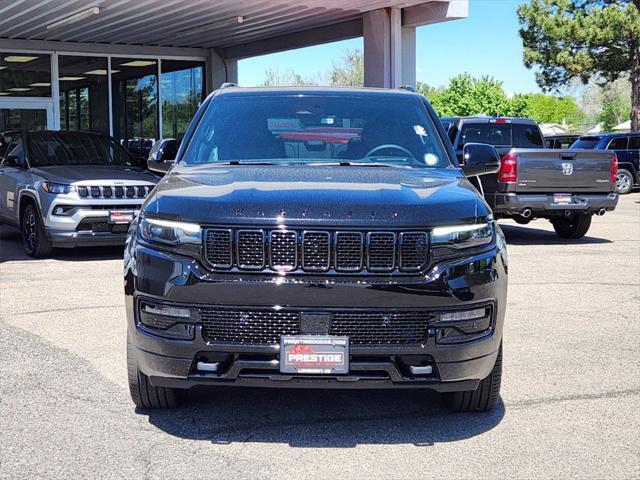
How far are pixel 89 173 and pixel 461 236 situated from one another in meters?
8.29

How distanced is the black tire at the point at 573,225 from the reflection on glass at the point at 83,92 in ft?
43.3

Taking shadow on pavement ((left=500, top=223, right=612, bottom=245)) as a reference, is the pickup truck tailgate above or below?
above

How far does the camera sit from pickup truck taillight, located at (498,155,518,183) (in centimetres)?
1294

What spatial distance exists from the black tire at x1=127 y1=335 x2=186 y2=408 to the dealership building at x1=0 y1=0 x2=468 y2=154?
956cm

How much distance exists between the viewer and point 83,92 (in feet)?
74.9

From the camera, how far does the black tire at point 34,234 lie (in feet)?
37.2

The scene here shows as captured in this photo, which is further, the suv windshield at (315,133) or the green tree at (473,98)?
the green tree at (473,98)

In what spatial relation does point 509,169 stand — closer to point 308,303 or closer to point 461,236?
point 461,236

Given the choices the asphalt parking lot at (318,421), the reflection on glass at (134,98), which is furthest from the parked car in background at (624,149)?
the asphalt parking lot at (318,421)

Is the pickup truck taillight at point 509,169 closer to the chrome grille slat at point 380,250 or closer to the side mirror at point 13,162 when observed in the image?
the side mirror at point 13,162

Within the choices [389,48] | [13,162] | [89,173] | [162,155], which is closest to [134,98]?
[389,48]

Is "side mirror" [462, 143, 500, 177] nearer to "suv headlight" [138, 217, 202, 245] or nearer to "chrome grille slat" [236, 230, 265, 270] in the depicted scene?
"chrome grille slat" [236, 230, 265, 270]

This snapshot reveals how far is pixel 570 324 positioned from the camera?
7.42m

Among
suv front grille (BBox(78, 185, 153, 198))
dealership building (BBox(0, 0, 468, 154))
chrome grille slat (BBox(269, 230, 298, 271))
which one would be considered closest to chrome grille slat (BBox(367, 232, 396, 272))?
chrome grille slat (BBox(269, 230, 298, 271))
